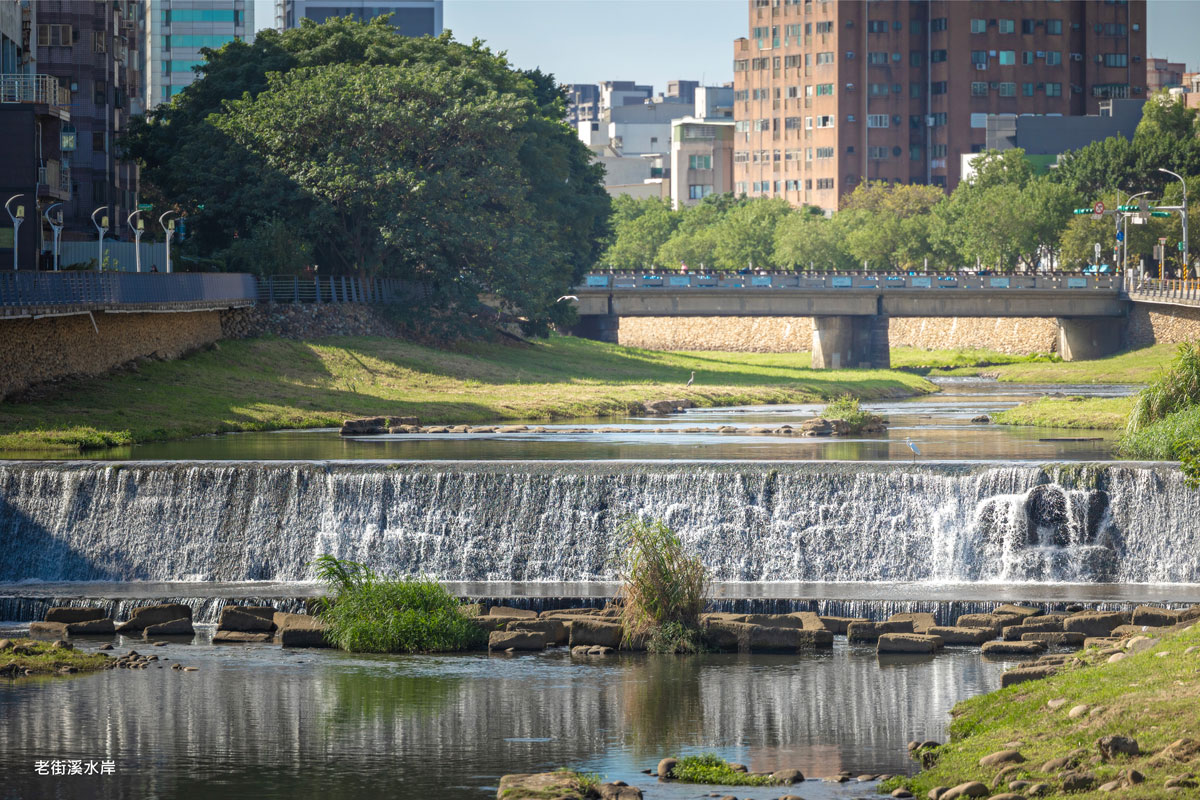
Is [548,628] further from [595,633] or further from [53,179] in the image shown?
[53,179]

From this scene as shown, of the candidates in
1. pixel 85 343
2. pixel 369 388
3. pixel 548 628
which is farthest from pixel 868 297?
pixel 548 628

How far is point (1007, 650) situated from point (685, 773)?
10234 mm

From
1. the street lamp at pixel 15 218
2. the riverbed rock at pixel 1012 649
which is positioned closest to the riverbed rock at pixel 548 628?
the riverbed rock at pixel 1012 649

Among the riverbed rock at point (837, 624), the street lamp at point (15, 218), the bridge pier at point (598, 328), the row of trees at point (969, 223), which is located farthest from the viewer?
the row of trees at point (969, 223)

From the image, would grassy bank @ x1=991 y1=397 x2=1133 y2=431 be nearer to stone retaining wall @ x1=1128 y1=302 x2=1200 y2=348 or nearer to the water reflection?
stone retaining wall @ x1=1128 y1=302 x2=1200 y2=348

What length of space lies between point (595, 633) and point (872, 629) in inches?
214

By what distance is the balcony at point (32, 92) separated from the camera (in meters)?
75.1

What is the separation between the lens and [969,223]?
13962 cm

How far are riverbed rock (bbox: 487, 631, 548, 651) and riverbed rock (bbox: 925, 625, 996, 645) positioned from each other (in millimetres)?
7549

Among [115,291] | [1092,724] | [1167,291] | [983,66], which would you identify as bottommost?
[1092,724]

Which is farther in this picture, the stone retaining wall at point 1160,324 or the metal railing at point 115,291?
the stone retaining wall at point 1160,324

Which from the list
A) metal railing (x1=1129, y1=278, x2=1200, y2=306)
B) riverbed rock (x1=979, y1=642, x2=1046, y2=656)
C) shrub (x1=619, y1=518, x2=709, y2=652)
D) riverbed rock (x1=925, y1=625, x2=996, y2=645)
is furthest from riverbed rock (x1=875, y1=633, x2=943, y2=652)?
metal railing (x1=1129, y1=278, x2=1200, y2=306)

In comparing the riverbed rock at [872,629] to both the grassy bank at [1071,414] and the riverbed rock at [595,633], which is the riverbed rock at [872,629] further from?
the grassy bank at [1071,414]

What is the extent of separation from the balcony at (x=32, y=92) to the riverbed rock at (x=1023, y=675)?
5752cm
